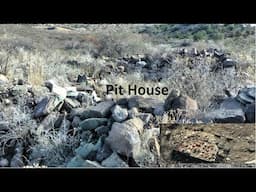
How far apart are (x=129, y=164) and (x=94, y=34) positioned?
3.57 feet

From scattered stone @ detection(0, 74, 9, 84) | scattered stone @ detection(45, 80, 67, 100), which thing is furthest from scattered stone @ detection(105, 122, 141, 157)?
scattered stone @ detection(0, 74, 9, 84)

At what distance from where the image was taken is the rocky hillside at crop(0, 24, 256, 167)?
13.9 ft

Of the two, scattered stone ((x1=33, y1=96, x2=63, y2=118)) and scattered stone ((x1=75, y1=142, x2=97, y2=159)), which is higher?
scattered stone ((x1=33, y1=96, x2=63, y2=118))

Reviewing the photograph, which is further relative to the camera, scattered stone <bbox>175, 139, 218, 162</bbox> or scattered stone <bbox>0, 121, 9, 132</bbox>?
scattered stone <bbox>0, 121, 9, 132</bbox>

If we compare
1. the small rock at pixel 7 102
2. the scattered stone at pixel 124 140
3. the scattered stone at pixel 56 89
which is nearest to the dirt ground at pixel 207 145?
the scattered stone at pixel 124 140

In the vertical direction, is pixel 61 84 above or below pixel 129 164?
above

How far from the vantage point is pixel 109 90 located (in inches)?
167

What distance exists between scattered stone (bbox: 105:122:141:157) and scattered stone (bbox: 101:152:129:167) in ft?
0.16

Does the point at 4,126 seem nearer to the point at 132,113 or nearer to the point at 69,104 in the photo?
the point at 69,104

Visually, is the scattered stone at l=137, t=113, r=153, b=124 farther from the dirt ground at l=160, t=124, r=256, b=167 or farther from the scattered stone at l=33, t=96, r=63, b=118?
the scattered stone at l=33, t=96, r=63, b=118
